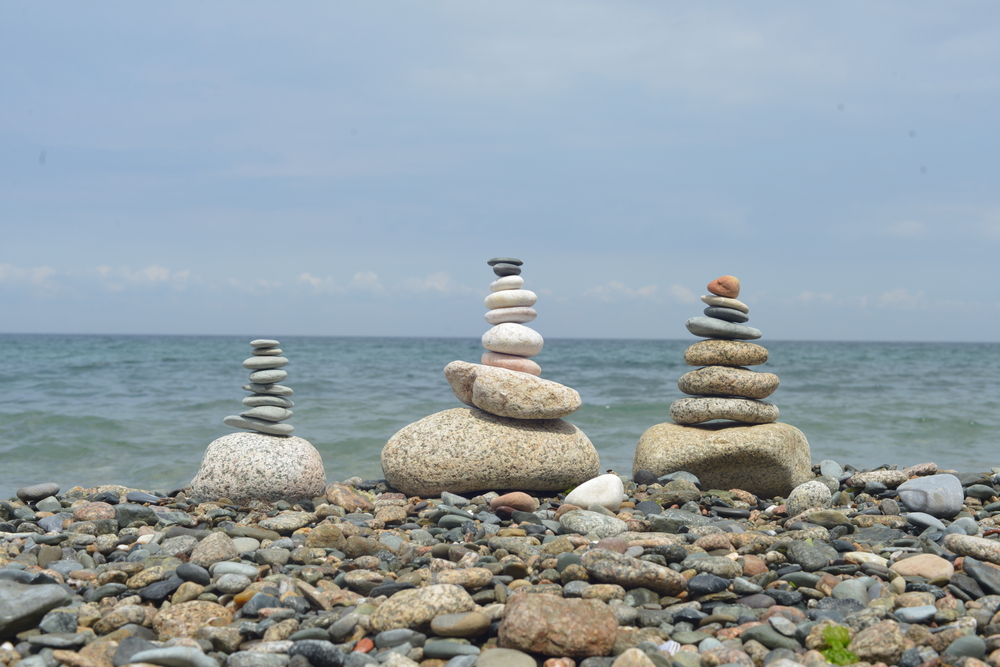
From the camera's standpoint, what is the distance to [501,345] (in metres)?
7.84

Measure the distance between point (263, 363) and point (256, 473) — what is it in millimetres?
1155

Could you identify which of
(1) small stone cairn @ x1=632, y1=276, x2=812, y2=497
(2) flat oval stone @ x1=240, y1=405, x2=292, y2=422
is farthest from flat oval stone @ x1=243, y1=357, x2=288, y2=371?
(1) small stone cairn @ x1=632, y1=276, x2=812, y2=497

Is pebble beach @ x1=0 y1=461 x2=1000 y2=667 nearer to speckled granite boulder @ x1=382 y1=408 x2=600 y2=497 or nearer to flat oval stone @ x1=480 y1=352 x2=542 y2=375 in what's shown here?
speckled granite boulder @ x1=382 y1=408 x2=600 y2=497

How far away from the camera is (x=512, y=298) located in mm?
7887

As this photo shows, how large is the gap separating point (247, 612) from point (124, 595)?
0.95 meters

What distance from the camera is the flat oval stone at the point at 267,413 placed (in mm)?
7324

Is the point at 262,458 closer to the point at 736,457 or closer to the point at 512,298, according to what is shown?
the point at 512,298

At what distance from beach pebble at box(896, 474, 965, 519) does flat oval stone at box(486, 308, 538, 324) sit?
3.94m

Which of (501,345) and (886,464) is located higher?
(501,345)

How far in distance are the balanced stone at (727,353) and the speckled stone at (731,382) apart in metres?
0.08

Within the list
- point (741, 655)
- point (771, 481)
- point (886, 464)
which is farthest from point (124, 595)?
point (886, 464)

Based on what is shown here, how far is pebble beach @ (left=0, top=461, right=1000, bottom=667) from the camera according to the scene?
3551 millimetres

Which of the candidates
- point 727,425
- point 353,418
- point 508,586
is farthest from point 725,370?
point 353,418

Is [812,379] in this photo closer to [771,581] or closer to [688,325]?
[688,325]
